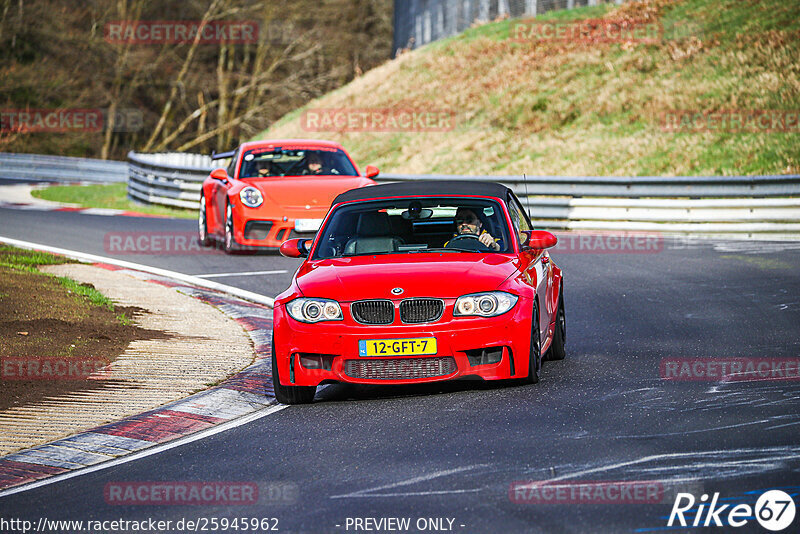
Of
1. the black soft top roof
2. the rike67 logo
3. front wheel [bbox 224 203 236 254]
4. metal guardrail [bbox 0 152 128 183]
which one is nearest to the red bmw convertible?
the black soft top roof

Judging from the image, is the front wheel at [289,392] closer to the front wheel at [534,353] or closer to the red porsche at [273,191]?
the front wheel at [534,353]

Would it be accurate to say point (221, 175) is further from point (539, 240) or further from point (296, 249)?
point (539, 240)

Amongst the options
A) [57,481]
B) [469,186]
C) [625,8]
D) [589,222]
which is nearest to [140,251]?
[589,222]

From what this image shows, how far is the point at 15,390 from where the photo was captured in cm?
867

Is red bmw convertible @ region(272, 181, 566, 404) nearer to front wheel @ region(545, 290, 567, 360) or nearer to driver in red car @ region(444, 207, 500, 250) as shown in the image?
driver in red car @ region(444, 207, 500, 250)

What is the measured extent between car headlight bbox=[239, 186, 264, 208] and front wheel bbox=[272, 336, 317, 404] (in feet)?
28.8

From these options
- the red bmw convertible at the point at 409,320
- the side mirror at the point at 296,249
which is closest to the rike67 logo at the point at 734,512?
the red bmw convertible at the point at 409,320

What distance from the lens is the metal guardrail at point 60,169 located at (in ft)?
140

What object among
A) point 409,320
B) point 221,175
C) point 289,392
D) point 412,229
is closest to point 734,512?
point 409,320

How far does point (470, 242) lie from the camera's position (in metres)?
9.16

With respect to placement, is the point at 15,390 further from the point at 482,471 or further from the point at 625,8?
the point at 625,8

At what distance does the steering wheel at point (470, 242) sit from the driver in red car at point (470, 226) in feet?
0.16

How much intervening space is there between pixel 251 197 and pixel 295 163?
1481 mm

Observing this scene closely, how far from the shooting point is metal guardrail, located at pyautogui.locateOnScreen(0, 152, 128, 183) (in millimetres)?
42750
